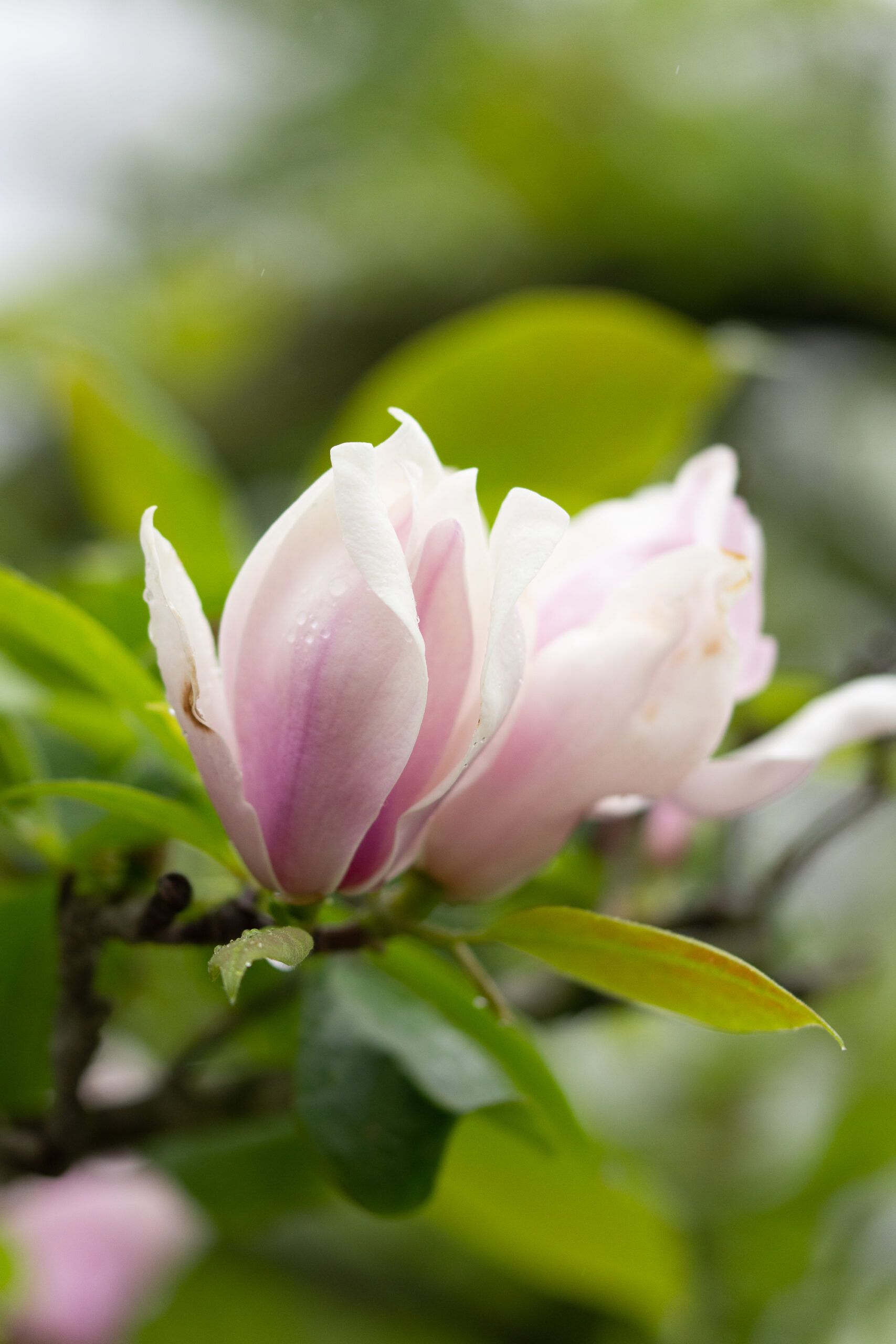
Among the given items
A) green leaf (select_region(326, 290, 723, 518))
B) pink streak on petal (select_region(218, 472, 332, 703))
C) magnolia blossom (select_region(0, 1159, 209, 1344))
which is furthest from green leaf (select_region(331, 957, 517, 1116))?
magnolia blossom (select_region(0, 1159, 209, 1344))

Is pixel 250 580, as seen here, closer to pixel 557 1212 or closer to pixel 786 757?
pixel 786 757

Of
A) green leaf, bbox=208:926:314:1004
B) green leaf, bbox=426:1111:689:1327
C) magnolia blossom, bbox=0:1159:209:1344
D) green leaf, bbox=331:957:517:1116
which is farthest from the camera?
magnolia blossom, bbox=0:1159:209:1344

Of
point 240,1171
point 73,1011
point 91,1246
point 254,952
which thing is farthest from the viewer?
point 91,1246

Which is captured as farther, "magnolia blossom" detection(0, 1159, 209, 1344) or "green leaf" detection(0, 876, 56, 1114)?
"magnolia blossom" detection(0, 1159, 209, 1344)

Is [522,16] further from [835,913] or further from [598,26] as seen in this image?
[835,913]

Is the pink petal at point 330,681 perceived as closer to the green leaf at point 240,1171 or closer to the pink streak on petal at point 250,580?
the pink streak on petal at point 250,580

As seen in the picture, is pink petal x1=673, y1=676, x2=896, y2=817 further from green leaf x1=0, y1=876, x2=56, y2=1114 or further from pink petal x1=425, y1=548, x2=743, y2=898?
green leaf x1=0, y1=876, x2=56, y2=1114

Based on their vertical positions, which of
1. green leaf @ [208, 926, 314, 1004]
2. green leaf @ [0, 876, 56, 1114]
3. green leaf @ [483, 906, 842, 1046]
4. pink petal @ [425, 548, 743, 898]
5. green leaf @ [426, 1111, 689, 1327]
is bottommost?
green leaf @ [426, 1111, 689, 1327]

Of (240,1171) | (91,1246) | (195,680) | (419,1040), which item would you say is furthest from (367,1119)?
(91,1246)
